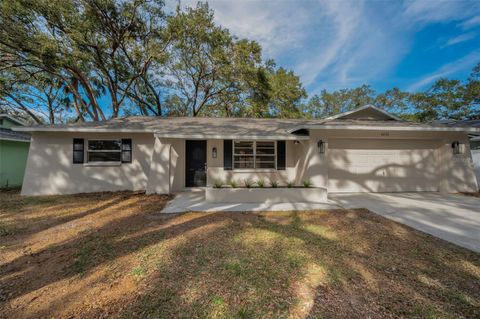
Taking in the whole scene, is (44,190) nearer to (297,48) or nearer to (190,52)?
(190,52)

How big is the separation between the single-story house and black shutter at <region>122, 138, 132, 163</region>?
0.04m

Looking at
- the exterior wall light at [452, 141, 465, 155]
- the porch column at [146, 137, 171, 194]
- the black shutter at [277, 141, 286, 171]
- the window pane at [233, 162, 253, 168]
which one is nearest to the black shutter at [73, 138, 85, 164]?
the porch column at [146, 137, 171, 194]

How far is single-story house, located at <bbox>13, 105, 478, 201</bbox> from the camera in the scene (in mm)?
7469

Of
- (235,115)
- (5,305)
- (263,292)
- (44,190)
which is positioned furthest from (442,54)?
(44,190)

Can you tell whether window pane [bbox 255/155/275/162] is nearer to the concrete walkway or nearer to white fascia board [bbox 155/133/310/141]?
white fascia board [bbox 155/133/310/141]

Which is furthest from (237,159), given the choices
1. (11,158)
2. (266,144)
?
(11,158)

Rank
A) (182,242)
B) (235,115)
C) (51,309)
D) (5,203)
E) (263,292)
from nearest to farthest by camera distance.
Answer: (51,309) → (263,292) → (182,242) → (5,203) → (235,115)

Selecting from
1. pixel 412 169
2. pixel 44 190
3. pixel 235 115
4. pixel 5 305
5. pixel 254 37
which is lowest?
pixel 5 305

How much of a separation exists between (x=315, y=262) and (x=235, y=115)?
1557cm

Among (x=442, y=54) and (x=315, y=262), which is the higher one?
(x=442, y=54)

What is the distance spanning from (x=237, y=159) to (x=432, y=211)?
6.31 m

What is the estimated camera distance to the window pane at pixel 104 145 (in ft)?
26.0

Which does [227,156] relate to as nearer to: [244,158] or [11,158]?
[244,158]

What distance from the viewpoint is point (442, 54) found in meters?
13.1
